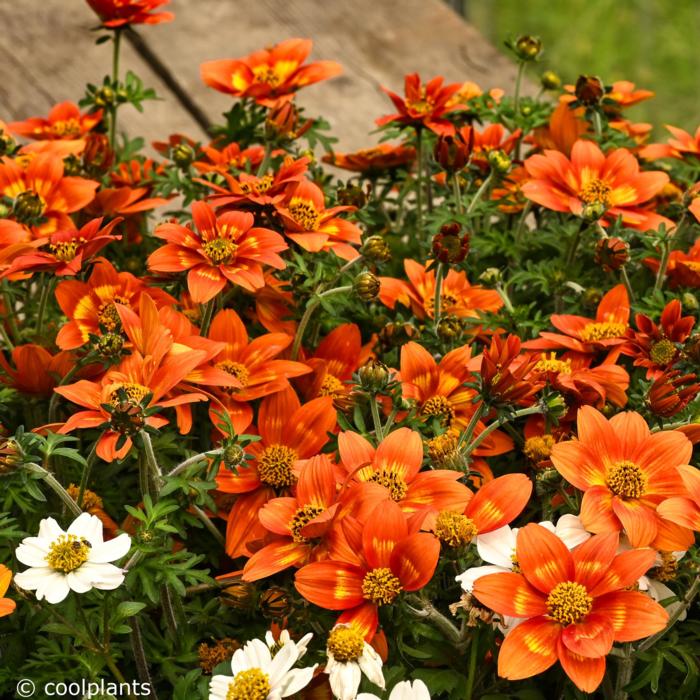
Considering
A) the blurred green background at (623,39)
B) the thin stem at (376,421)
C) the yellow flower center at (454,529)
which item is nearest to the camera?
the yellow flower center at (454,529)

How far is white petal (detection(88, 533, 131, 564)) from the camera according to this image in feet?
2.74

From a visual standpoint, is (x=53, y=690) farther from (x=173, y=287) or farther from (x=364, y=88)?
(x=364, y=88)

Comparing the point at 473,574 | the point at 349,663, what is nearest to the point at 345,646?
the point at 349,663

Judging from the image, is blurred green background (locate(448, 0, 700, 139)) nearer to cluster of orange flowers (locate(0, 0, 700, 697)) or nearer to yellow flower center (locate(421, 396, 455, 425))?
cluster of orange flowers (locate(0, 0, 700, 697))

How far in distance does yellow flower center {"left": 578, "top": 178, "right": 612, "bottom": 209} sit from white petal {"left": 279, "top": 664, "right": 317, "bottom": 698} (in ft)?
2.19

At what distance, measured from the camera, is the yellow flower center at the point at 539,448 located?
104cm

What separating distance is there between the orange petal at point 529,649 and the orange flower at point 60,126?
944 millimetres

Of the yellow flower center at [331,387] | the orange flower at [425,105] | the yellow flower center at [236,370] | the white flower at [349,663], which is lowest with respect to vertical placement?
the white flower at [349,663]

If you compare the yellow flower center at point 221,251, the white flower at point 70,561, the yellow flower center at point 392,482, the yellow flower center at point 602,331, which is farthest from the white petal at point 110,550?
the yellow flower center at point 602,331

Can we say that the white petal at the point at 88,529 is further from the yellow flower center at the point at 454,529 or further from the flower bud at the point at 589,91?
the flower bud at the point at 589,91

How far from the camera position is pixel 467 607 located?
850 millimetres

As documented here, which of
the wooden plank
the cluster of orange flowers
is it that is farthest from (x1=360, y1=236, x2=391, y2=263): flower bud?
the wooden plank

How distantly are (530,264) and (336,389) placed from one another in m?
0.28

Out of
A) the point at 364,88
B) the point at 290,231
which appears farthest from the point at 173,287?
the point at 364,88
